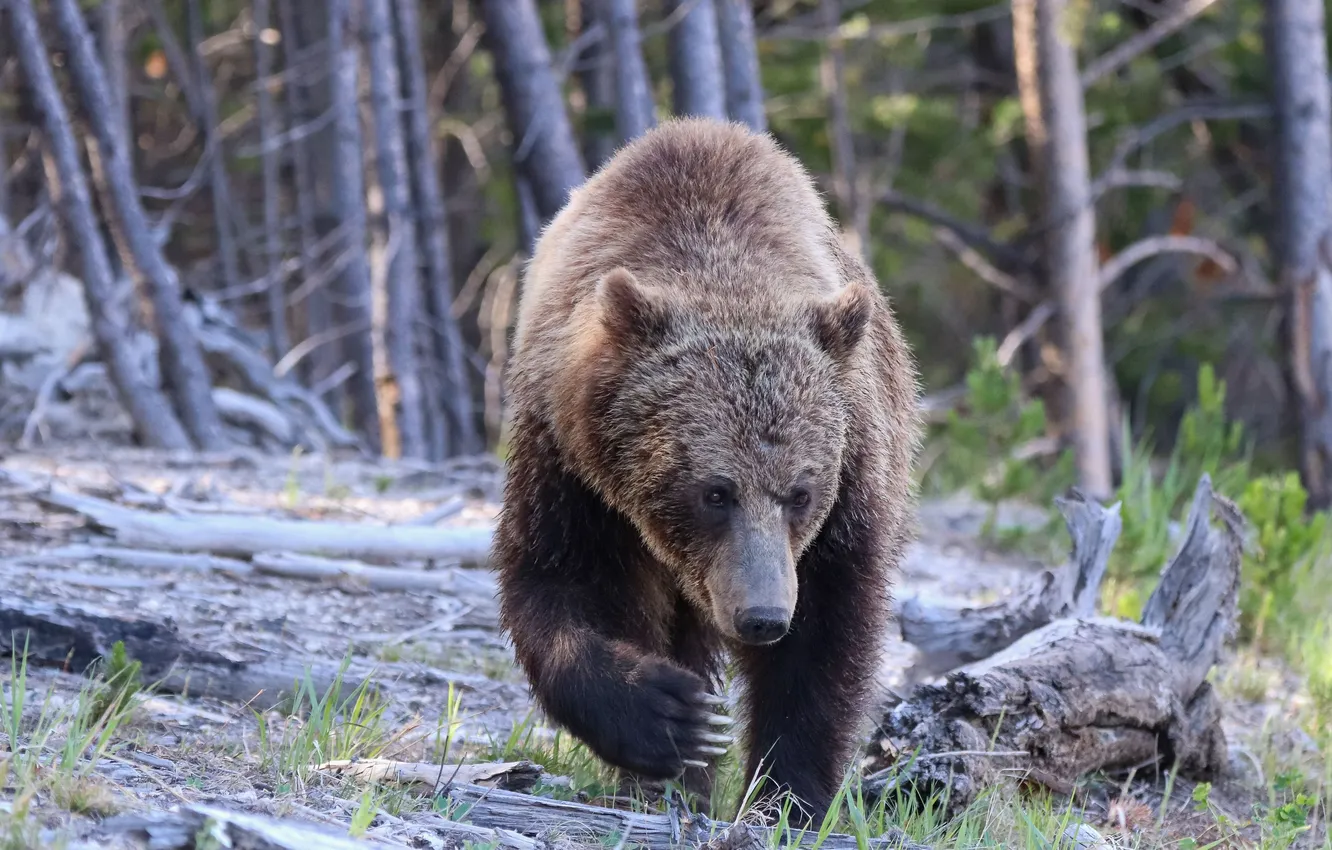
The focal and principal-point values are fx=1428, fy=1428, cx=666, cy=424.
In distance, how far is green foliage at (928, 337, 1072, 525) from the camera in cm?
794

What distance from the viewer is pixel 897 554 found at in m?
4.38

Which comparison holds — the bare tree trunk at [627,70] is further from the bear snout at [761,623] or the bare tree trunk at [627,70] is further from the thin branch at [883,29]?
the bear snout at [761,623]

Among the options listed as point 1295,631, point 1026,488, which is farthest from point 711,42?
point 1295,631

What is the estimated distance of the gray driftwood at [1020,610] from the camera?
16.0ft

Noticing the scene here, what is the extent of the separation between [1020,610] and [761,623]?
192cm

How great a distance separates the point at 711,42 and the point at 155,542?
16.0 ft

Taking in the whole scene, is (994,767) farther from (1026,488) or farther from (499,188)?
(499,188)

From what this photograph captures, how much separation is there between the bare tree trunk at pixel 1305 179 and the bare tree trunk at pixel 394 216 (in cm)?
664

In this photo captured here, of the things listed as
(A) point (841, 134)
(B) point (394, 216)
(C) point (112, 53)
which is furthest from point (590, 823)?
(C) point (112, 53)

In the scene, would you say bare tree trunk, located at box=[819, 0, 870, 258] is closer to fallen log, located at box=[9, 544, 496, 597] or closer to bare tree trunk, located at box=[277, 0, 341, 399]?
bare tree trunk, located at box=[277, 0, 341, 399]

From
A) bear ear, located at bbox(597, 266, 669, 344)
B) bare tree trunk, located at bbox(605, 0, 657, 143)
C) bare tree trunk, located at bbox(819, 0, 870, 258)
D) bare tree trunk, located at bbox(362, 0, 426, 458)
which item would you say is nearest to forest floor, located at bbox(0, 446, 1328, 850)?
bear ear, located at bbox(597, 266, 669, 344)

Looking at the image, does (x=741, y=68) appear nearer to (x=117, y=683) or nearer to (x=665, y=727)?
(x=117, y=683)

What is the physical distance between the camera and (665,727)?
3316 millimetres

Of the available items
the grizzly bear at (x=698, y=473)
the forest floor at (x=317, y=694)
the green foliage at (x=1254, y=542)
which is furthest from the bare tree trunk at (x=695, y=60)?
the grizzly bear at (x=698, y=473)
